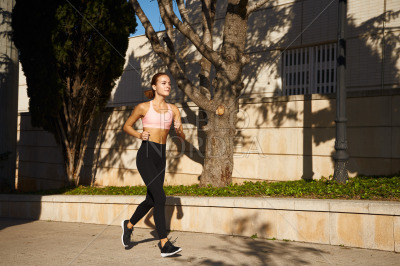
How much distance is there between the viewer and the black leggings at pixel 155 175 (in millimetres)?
5508

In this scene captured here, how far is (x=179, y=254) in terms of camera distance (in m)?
5.55

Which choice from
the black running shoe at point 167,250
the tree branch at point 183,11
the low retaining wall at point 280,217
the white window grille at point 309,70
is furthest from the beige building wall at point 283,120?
the black running shoe at point 167,250

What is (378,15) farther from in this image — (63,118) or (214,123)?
(63,118)

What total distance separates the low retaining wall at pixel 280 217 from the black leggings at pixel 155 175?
1.60 meters

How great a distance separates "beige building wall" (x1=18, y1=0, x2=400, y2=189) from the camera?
8.56 meters

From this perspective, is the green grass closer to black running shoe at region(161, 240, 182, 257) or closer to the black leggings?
the black leggings

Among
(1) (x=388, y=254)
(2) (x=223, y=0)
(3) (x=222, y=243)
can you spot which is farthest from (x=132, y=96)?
(1) (x=388, y=254)

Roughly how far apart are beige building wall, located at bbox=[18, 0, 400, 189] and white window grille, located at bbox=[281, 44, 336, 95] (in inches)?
8.6

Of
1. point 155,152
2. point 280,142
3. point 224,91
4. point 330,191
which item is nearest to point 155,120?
point 155,152

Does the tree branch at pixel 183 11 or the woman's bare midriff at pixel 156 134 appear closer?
the woman's bare midriff at pixel 156 134

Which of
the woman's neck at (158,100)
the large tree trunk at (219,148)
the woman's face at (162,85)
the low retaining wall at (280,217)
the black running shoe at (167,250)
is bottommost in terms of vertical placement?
the black running shoe at (167,250)

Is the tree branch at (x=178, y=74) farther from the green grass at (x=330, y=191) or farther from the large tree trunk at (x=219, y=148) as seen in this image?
the green grass at (x=330, y=191)

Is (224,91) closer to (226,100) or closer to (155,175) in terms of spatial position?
(226,100)

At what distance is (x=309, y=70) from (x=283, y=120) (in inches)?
142
